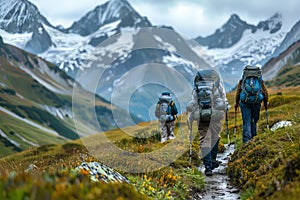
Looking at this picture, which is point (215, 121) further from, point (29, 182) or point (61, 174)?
point (29, 182)

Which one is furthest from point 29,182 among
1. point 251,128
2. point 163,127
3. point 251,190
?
point 163,127

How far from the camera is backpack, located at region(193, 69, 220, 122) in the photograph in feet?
39.4

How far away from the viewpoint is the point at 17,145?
165 meters

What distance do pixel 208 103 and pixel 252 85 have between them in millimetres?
2537

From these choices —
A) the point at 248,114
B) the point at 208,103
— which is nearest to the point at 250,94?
the point at 248,114

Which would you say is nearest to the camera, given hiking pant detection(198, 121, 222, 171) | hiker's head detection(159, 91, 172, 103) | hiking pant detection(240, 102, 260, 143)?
hiking pant detection(198, 121, 222, 171)

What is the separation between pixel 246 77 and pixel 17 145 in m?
166

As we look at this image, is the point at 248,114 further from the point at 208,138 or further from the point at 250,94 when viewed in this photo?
the point at 208,138

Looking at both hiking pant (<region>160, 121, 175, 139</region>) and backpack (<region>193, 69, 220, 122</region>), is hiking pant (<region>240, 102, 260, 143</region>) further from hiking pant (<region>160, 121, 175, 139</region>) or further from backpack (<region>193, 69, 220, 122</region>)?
hiking pant (<region>160, 121, 175, 139</region>)

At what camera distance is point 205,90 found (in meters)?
12.0

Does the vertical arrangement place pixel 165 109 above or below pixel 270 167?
above

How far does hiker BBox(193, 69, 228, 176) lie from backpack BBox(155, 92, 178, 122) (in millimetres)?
8181

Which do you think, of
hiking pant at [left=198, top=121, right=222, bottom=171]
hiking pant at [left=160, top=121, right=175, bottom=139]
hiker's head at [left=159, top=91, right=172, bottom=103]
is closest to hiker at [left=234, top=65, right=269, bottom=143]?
hiking pant at [left=198, top=121, right=222, bottom=171]

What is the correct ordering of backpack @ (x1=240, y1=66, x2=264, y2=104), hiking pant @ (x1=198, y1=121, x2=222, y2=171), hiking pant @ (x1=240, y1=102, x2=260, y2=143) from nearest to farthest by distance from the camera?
hiking pant @ (x1=198, y1=121, x2=222, y2=171), backpack @ (x1=240, y1=66, x2=264, y2=104), hiking pant @ (x1=240, y1=102, x2=260, y2=143)
